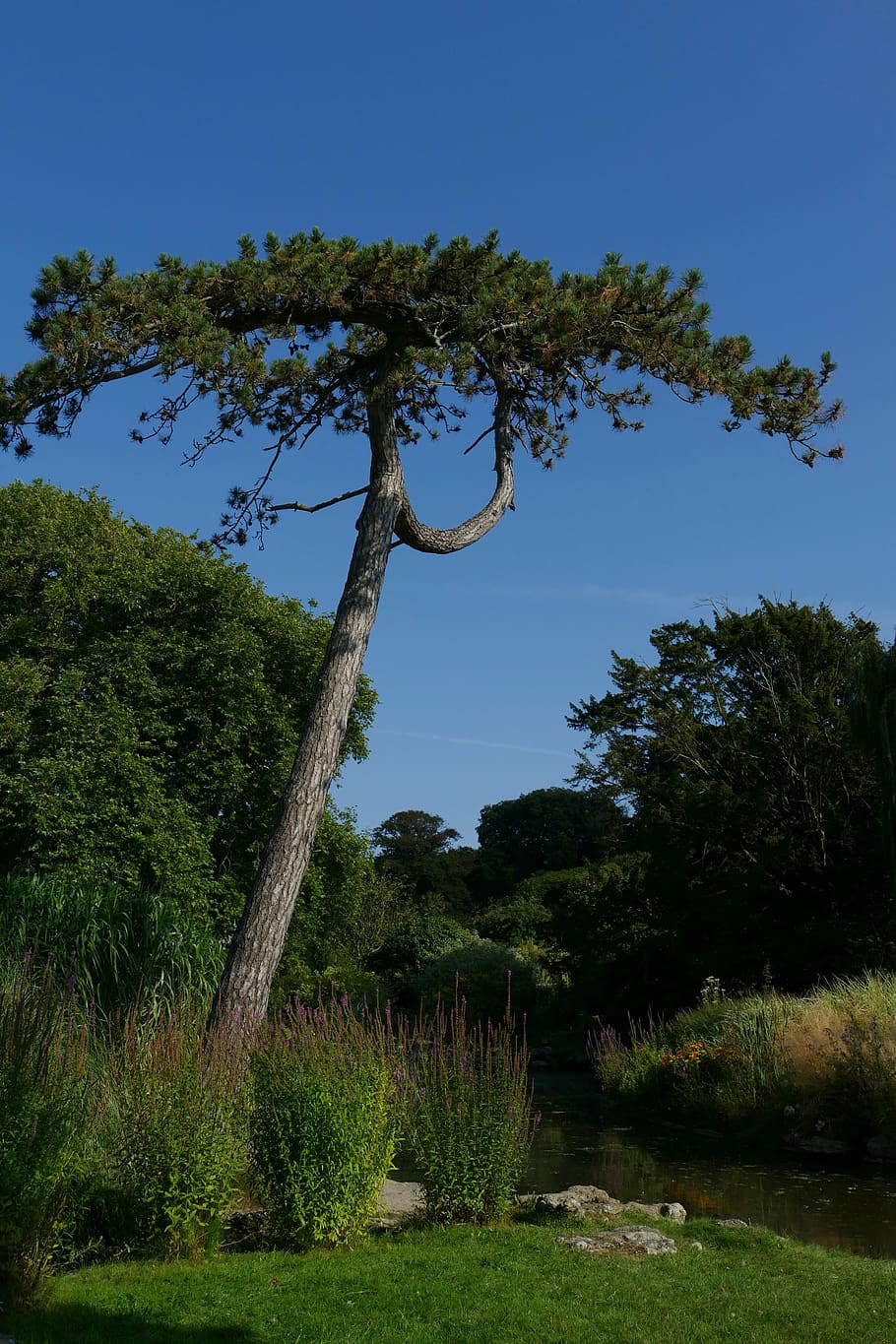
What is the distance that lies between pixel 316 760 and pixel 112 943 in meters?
2.66

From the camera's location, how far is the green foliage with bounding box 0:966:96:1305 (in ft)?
15.8

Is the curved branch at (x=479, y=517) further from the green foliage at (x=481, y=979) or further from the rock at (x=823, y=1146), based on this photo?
the green foliage at (x=481, y=979)

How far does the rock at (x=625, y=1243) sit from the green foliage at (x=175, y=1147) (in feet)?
6.81

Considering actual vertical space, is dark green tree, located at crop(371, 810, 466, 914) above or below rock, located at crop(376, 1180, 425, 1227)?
above

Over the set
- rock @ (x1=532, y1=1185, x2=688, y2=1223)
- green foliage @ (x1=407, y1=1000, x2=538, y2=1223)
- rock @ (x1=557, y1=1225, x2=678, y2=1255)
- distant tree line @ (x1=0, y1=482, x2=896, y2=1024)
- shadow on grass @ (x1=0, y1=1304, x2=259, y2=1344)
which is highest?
distant tree line @ (x1=0, y1=482, x2=896, y2=1024)

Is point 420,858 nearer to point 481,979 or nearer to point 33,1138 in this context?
point 481,979

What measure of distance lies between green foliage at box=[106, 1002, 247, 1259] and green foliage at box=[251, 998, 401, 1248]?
8.2 inches

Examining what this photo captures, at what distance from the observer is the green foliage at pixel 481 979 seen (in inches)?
906

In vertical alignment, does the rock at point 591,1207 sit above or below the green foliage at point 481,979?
below

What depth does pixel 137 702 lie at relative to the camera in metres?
18.4

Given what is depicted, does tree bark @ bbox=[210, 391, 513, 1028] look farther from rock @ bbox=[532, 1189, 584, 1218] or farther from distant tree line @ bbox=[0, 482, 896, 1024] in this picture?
distant tree line @ bbox=[0, 482, 896, 1024]

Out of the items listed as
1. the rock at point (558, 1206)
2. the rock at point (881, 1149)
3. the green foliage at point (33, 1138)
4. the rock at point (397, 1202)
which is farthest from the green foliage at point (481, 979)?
the green foliage at point (33, 1138)

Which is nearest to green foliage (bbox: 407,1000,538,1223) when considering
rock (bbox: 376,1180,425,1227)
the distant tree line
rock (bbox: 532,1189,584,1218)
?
rock (bbox: 376,1180,425,1227)

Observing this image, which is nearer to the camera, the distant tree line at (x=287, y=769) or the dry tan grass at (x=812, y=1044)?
the dry tan grass at (x=812, y=1044)
